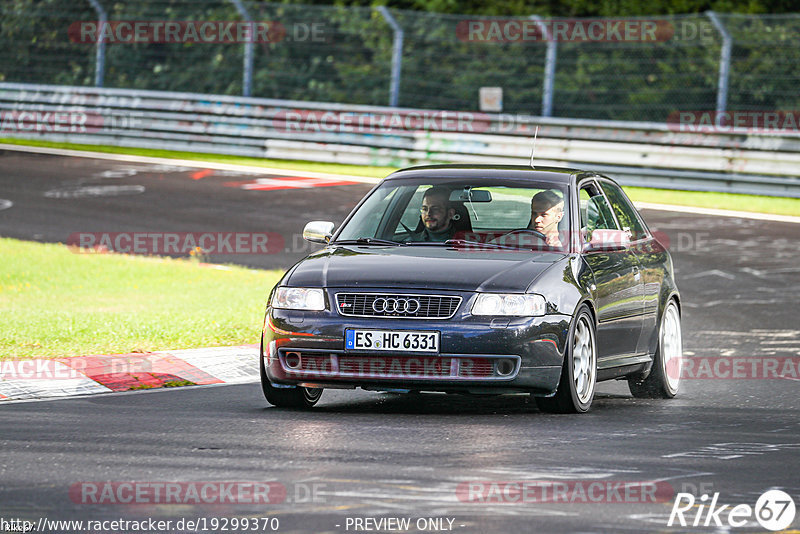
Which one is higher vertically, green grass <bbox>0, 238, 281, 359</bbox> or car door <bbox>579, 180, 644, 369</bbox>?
car door <bbox>579, 180, 644, 369</bbox>

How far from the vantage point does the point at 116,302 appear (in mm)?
14539

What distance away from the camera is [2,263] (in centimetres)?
1708

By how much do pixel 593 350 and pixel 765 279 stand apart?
796 centimetres

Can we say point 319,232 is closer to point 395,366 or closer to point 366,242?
point 366,242

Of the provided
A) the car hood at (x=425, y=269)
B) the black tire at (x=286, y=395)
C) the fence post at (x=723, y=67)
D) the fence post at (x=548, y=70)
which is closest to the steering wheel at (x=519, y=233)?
the car hood at (x=425, y=269)

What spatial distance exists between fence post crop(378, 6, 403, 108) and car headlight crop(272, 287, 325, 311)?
60.7ft

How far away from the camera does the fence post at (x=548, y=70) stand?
82.9 ft

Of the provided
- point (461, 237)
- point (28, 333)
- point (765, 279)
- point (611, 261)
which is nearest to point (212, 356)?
point (28, 333)

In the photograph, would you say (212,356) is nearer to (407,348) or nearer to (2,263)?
(407,348)

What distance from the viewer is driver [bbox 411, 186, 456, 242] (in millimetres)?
9805

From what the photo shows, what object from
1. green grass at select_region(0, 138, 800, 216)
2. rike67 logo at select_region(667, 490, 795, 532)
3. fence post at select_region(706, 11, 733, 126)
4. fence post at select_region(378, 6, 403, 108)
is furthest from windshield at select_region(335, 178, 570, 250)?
fence post at select_region(378, 6, 403, 108)

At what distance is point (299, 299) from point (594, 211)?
237cm

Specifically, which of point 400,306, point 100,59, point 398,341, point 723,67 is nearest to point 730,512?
point 398,341

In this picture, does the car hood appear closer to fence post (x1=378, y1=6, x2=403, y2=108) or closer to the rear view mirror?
the rear view mirror
